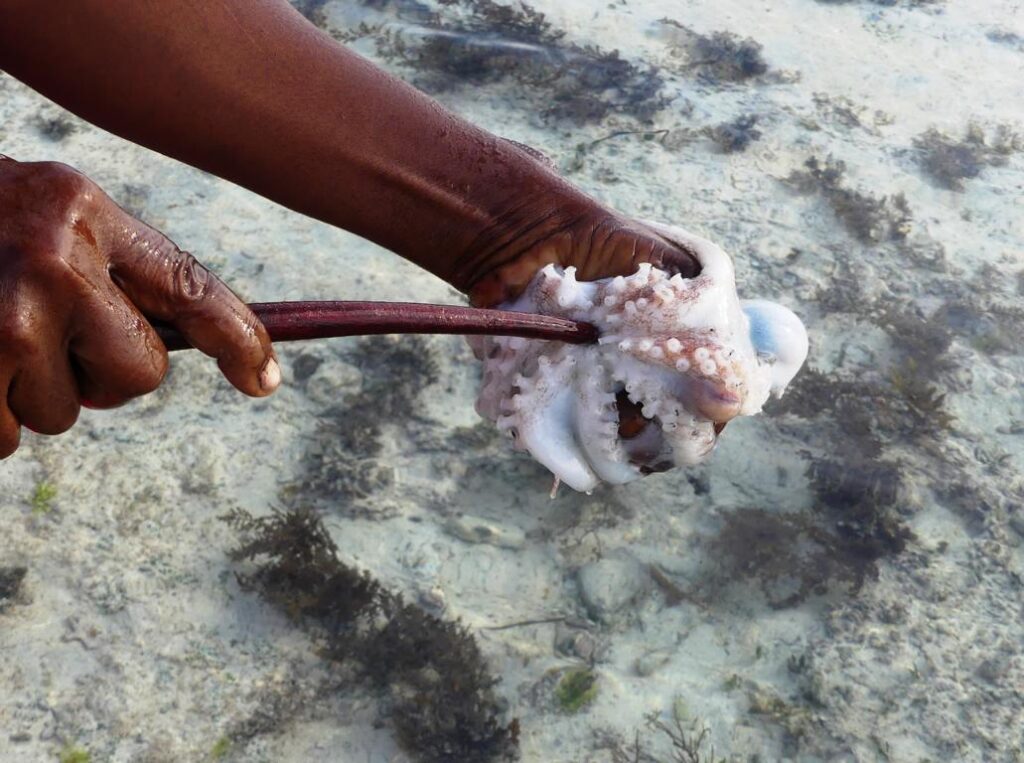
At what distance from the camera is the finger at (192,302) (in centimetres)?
149

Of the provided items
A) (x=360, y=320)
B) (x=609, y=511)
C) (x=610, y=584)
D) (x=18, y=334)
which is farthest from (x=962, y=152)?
(x=18, y=334)

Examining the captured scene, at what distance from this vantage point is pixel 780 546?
132 inches

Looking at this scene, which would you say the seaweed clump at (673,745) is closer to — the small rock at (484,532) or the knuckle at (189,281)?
the small rock at (484,532)

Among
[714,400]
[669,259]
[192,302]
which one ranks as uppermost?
[192,302]

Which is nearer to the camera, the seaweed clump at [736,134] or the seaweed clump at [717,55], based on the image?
the seaweed clump at [736,134]

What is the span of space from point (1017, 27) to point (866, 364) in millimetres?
3816

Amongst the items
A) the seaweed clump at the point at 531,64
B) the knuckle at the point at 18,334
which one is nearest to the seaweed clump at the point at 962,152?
the seaweed clump at the point at 531,64

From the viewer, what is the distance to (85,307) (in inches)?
55.7

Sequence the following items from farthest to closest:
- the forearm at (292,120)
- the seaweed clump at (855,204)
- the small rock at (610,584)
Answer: the seaweed clump at (855,204) < the small rock at (610,584) < the forearm at (292,120)

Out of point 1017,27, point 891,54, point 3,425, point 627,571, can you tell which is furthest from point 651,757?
point 1017,27

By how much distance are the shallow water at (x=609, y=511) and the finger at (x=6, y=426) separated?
1.66m

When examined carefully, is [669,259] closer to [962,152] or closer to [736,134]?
[736,134]

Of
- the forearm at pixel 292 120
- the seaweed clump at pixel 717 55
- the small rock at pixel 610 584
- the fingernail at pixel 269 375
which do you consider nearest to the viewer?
the fingernail at pixel 269 375

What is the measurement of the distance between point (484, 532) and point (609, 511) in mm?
507
